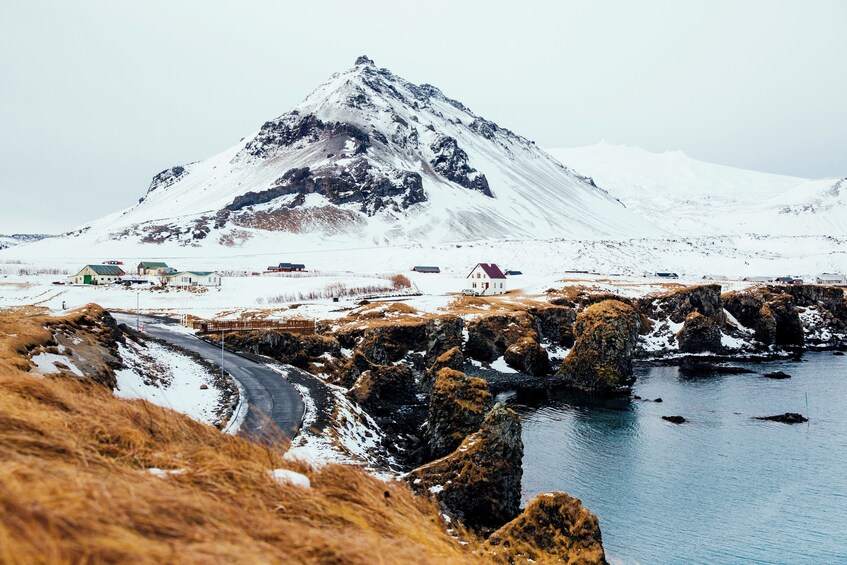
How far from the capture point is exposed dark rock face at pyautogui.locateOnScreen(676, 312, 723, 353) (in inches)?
2884

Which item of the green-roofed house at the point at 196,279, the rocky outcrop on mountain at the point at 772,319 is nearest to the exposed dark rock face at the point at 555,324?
the rocky outcrop on mountain at the point at 772,319

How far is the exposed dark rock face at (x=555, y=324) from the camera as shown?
69.6 m

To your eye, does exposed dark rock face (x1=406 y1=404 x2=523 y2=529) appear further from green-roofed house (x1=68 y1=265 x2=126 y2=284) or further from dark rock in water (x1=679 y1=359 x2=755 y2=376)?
green-roofed house (x1=68 y1=265 x2=126 y2=284)

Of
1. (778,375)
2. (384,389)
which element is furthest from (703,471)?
(778,375)

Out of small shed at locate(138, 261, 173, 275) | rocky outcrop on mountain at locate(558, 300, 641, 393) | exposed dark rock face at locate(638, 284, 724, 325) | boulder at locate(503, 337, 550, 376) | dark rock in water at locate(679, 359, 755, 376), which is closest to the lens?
rocky outcrop on mountain at locate(558, 300, 641, 393)

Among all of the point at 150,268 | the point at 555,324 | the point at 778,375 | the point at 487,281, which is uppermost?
the point at 150,268

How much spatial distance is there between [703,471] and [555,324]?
1546 inches

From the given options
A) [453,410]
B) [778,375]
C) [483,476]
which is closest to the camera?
[483,476]

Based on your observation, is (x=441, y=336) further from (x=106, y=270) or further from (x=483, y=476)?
(x=106, y=270)

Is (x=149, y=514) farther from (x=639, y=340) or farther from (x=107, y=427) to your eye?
(x=639, y=340)

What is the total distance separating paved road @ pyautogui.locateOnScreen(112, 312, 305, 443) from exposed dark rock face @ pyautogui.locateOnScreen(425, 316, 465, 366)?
711 inches

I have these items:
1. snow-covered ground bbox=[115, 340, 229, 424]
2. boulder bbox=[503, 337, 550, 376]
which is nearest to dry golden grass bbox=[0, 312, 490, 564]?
snow-covered ground bbox=[115, 340, 229, 424]

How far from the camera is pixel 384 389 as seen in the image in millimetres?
44438

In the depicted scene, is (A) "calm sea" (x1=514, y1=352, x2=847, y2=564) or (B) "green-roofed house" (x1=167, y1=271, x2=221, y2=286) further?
(B) "green-roofed house" (x1=167, y1=271, x2=221, y2=286)
